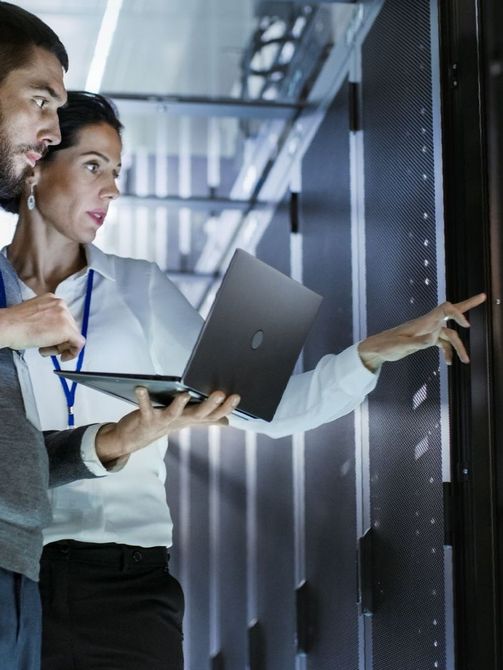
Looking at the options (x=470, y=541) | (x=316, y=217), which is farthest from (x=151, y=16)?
(x=470, y=541)

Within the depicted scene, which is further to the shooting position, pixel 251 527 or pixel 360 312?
pixel 251 527

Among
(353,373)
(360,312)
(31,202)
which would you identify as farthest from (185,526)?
(353,373)

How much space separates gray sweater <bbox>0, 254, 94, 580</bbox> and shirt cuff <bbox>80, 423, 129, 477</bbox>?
303 mm

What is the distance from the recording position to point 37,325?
1.95 metres

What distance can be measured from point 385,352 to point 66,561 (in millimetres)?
824

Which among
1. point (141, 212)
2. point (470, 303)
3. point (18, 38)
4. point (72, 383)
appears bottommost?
point (72, 383)

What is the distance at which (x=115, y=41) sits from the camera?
4.66 m

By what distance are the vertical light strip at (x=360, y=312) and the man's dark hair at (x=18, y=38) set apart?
52.6 inches

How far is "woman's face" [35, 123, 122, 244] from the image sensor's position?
2719 millimetres

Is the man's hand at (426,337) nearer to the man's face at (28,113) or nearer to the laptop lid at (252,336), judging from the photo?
the laptop lid at (252,336)

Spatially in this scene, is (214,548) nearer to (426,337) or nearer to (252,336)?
(426,337)

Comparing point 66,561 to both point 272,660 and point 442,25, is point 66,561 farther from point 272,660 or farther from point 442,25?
point 272,660

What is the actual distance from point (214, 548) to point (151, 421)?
4.69 m

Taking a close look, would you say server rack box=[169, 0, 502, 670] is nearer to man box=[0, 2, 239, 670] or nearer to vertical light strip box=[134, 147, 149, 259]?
man box=[0, 2, 239, 670]
